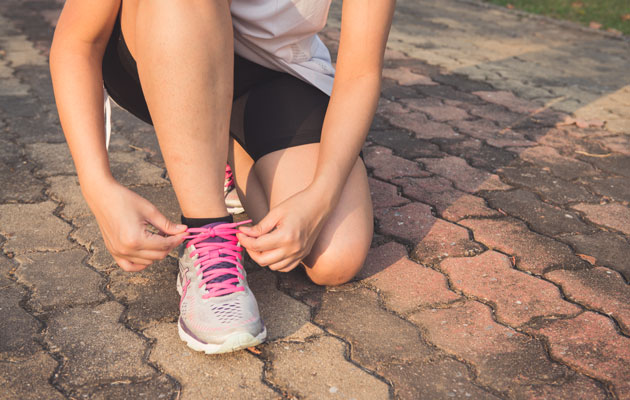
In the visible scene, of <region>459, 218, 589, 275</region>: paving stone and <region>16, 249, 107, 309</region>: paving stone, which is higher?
<region>459, 218, 589, 275</region>: paving stone

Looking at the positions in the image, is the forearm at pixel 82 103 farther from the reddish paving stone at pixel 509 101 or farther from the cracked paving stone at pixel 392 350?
the reddish paving stone at pixel 509 101

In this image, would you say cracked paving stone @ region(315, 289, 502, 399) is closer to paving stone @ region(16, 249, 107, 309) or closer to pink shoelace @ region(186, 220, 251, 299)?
pink shoelace @ region(186, 220, 251, 299)

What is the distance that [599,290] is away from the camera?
5.82 feet

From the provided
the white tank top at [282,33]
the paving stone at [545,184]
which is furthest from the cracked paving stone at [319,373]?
the paving stone at [545,184]

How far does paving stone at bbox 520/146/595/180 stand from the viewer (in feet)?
8.39

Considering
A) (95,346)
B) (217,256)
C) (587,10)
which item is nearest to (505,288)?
(217,256)

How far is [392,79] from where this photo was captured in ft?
12.2

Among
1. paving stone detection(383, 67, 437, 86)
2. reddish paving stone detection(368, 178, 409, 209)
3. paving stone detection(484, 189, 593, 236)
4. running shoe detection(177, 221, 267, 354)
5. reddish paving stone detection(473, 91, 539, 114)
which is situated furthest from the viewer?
paving stone detection(383, 67, 437, 86)

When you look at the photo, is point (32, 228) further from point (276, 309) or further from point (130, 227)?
point (276, 309)

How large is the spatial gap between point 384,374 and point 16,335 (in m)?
0.79

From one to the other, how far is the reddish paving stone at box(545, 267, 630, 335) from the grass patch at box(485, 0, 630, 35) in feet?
14.0

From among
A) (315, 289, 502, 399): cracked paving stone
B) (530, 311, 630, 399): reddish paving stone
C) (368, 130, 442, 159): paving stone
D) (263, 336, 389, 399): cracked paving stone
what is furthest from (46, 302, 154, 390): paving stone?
A: (368, 130, 442, 159): paving stone

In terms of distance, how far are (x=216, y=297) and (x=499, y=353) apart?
24.7 inches

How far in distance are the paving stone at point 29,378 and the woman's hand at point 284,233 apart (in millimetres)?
467
